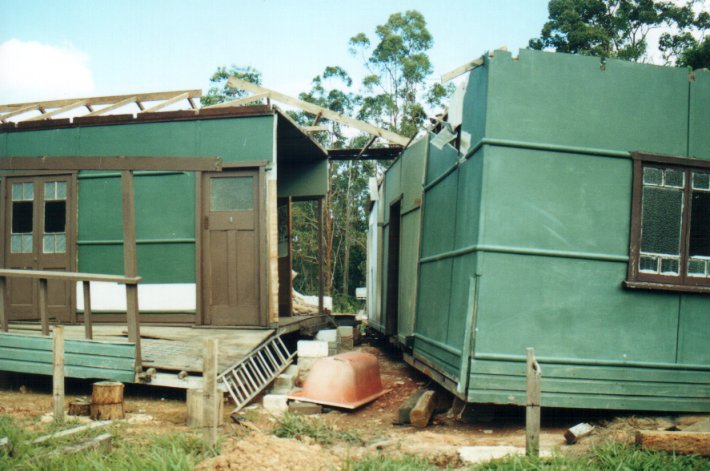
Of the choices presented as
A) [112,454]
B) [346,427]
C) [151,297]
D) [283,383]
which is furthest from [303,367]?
[112,454]

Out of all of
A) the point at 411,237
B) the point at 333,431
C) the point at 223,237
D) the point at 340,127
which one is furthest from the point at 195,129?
the point at 340,127

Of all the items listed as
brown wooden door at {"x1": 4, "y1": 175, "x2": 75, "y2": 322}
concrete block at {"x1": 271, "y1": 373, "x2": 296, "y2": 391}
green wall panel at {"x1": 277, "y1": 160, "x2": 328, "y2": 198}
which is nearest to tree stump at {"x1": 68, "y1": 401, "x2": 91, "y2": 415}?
concrete block at {"x1": 271, "y1": 373, "x2": 296, "y2": 391}

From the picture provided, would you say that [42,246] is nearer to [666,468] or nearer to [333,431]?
[333,431]

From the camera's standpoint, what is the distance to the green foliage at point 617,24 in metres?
26.1

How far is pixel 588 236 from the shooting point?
647cm

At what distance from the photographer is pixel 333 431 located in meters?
6.13

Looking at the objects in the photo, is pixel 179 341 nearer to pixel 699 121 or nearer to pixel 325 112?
pixel 699 121

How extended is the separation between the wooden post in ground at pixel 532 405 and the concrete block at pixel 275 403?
324 centimetres

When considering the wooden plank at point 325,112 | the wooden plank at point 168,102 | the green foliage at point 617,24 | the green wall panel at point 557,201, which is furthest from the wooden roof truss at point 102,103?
the green foliage at point 617,24

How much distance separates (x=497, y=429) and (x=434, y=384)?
203 centimetres

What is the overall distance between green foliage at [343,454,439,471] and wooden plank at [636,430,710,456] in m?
1.82

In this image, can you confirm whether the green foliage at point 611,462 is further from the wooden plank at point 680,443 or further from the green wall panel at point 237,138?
the green wall panel at point 237,138

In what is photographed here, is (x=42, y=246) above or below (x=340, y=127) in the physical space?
below

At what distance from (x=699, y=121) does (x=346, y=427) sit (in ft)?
16.1
